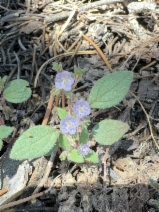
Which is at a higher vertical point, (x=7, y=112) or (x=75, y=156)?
(x=7, y=112)

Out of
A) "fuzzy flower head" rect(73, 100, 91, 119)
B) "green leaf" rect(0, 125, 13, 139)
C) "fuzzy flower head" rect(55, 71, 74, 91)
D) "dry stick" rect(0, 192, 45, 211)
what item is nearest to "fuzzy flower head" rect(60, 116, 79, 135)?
"fuzzy flower head" rect(73, 100, 91, 119)

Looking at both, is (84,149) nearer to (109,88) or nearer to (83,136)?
(83,136)

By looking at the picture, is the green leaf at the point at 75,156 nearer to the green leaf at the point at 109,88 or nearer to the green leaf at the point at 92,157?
the green leaf at the point at 92,157

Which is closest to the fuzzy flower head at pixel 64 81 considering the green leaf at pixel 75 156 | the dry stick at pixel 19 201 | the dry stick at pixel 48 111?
the green leaf at pixel 75 156

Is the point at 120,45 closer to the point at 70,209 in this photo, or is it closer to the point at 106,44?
the point at 106,44

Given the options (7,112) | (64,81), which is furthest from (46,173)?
(64,81)

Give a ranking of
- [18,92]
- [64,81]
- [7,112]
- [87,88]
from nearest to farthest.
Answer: [64,81] → [18,92] → [7,112] → [87,88]

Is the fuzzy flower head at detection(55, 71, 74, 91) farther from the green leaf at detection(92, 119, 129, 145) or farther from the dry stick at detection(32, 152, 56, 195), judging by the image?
the dry stick at detection(32, 152, 56, 195)

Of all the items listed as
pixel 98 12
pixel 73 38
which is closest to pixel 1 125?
pixel 73 38
